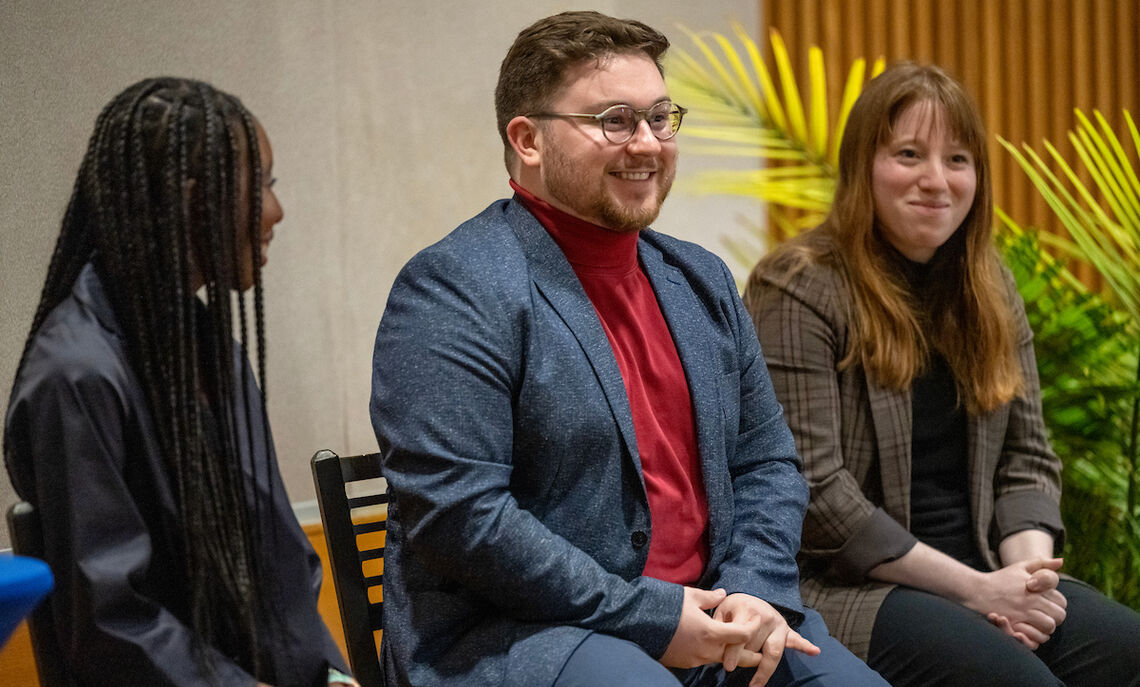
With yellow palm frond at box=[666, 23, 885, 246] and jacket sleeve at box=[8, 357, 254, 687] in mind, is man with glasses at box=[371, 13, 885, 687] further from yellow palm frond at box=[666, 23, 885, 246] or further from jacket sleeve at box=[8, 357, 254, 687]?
yellow palm frond at box=[666, 23, 885, 246]

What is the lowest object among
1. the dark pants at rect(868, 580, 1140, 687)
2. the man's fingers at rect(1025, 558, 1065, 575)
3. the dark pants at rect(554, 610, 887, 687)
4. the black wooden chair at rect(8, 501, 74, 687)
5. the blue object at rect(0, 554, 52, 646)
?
the dark pants at rect(868, 580, 1140, 687)

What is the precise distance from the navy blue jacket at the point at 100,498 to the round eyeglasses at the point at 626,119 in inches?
32.9

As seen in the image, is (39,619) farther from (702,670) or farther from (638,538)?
(702,670)

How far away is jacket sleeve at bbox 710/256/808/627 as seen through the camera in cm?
175

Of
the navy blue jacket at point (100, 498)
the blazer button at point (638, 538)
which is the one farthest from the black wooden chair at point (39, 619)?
the blazer button at point (638, 538)

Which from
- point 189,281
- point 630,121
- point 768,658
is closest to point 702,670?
point 768,658

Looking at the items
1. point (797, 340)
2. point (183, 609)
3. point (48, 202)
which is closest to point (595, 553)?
point (183, 609)

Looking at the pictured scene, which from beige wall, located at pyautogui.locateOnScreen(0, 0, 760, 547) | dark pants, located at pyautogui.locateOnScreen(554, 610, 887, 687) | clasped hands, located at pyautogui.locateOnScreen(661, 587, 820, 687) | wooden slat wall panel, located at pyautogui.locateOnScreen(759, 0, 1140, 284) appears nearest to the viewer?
dark pants, located at pyautogui.locateOnScreen(554, 610, 887, 687)

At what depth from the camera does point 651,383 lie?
5.93ft

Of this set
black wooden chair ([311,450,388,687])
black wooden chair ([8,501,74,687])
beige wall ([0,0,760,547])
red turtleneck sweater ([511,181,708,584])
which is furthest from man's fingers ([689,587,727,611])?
beige wall ([0,0,760,547])

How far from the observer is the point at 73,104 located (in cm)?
236

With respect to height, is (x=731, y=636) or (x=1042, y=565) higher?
(x=731, y=636)

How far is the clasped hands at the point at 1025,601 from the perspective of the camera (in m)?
2.05

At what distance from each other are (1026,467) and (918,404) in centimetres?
30
